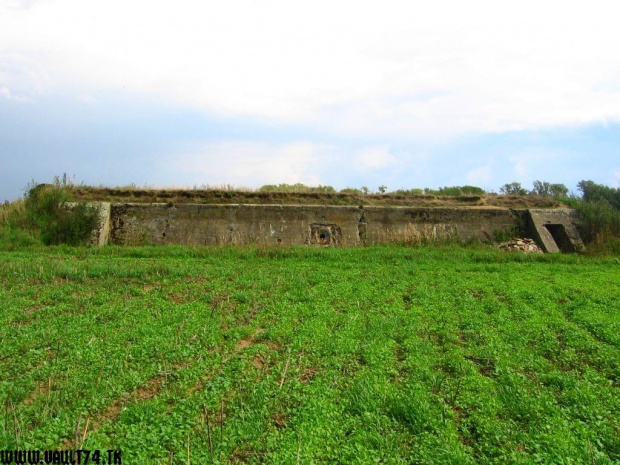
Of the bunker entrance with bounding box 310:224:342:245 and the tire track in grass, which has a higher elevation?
the bunker entrance with bounding box 310:224:342:245

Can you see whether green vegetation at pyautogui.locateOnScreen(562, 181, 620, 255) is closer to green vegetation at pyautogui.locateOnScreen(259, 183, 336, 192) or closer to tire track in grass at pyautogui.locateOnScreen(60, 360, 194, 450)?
green vegetation at pyautogui.locateOnScreen(259, 183, 336, 192)

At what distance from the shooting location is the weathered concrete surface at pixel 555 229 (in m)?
15.4

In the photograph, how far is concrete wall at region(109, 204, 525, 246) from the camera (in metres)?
15.3

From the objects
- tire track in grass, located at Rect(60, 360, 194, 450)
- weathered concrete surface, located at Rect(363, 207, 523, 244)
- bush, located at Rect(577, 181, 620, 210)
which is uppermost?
bush, located at Rect(577, 181, 620, 210)

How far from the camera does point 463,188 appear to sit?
20.6 m

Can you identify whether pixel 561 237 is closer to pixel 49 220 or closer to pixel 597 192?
pixel 597 192

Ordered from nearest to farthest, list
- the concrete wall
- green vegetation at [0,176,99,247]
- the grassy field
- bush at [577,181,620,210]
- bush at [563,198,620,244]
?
the grassy field → green vegetation at [0,176,99,247] → bush at [563,198,620,244] → the concrete wall → bush at [577,181,620,210]

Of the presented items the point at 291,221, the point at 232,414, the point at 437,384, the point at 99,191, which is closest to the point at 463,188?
the point at 291,221

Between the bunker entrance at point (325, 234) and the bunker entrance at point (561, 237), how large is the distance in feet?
23.8

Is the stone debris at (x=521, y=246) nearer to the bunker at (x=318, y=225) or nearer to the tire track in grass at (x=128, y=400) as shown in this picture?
the bunker at (x=318, y=225)

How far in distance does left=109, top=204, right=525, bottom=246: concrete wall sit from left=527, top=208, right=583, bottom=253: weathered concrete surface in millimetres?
771

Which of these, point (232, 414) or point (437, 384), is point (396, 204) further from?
point (232, 414)

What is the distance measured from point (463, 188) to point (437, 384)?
1711 cm

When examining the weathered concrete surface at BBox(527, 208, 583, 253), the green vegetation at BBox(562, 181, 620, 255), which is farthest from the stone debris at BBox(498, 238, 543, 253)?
the green vegetation at BBox(562, 181, 620, 255)
